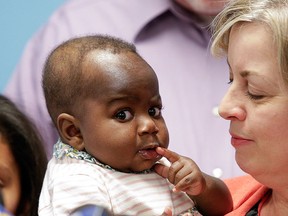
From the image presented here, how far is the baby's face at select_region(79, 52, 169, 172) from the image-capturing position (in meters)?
1.49

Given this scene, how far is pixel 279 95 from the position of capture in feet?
4.73

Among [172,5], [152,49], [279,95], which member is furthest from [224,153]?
[279,95]

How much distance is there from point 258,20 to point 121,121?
1.18 feet

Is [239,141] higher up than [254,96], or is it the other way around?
[254,96]

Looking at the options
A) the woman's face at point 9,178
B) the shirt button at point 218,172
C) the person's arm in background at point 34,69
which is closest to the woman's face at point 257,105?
the woman's face at point 9,178

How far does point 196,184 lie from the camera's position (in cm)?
152

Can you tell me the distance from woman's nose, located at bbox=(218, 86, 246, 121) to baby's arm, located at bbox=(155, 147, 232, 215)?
5.5 inches

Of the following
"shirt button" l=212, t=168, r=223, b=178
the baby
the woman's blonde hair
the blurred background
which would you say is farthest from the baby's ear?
the blurred background

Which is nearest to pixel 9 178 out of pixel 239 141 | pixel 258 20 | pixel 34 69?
pixel 239 141

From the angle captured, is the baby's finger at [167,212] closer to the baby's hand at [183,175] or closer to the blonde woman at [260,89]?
the baby's hand at [183,175]

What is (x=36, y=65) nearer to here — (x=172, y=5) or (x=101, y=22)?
(x=101, y=22)

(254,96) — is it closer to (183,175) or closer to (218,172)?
(183,175)

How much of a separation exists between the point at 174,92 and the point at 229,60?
0.93m

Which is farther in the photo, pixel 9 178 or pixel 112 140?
pixel 9 178
